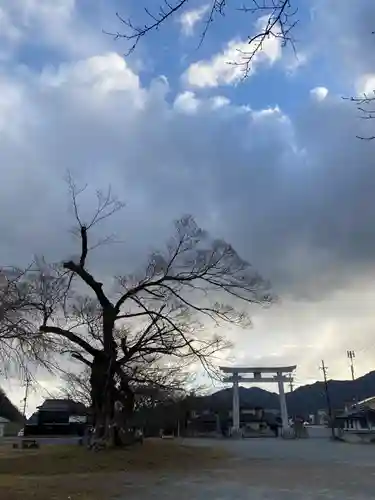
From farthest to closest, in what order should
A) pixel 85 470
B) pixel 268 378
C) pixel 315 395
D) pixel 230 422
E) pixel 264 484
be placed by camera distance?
1. pixel 315 395
2. pixel 230 422
3. pixel 268 378
4. pixel 85 470
5. pixel 264 484

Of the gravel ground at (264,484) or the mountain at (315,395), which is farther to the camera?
the mountain at (315,395)

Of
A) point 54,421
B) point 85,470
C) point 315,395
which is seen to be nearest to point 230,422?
point 54,421

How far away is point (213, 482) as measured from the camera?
11531mm

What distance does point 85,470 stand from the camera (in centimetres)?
1373

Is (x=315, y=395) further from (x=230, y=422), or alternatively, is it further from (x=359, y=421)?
(x=359, y=421)

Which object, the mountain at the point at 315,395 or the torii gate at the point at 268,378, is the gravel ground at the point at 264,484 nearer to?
the torii gate at the point at 268,378

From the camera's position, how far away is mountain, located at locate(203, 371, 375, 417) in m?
75.4

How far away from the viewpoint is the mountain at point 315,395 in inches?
2968

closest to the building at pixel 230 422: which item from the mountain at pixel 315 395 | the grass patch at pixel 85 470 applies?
the mountain at pixel 315 395

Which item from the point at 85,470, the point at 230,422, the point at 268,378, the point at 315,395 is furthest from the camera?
Answer: the point at 315,395

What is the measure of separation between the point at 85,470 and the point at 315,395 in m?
76.4

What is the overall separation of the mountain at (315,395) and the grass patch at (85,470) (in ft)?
180

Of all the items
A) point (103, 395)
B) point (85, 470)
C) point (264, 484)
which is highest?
point (103, 395)

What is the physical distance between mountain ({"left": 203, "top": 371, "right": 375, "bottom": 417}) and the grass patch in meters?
54.9
